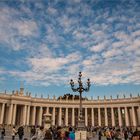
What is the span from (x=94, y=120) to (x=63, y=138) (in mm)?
73658

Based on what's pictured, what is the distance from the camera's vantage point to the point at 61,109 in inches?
3445

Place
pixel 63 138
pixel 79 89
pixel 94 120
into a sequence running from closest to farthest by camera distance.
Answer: pixel 63 138 < pixel 79 89 < pixel 94 120

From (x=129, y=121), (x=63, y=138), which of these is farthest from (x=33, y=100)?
(x=63, y=138)

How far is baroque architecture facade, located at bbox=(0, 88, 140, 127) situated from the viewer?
7881cm

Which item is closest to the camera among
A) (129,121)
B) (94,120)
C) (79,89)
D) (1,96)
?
(79,89)

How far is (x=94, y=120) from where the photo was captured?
89.6 m

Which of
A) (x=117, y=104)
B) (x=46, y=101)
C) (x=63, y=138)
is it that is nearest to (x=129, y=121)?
(x=117, y=104)

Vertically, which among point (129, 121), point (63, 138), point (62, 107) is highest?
point (62, 107)

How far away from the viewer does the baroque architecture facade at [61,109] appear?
78812mm

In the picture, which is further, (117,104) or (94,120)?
(94,120)

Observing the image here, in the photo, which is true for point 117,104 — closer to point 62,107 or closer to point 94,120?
point 94,120

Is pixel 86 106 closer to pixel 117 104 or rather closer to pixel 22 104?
pixel 117 104

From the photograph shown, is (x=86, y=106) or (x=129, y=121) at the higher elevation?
(x=86, y=106)

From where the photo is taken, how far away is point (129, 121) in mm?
83062
